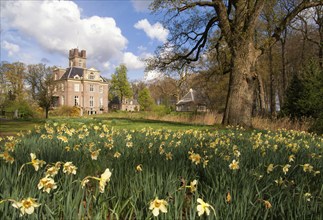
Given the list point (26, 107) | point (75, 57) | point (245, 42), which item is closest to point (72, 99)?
point (75, 57)

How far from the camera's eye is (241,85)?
11547 mm

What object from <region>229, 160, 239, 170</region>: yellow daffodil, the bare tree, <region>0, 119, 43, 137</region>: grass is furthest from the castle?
<region>229, 160, 239, 170</region>: yellow daffodil

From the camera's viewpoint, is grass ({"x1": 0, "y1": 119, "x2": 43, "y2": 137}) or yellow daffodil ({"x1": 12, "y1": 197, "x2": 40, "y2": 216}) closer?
yellow daffodil ({"x1": 12, "y1": 197, "x2": 40, "y2": 216})

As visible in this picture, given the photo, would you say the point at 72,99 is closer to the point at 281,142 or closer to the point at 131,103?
the point at 131,103

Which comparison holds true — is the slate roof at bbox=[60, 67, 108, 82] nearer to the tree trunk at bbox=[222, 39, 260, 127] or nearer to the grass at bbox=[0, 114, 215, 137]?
the grass at bbox=[0, 114, 215, 137]

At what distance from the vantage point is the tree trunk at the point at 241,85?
37.7 feet

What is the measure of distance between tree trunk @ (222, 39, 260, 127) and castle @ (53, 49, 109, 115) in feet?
150

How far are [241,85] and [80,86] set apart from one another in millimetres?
48413

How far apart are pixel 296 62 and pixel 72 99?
40.3 m

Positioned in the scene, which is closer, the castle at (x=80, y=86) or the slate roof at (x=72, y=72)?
the castle at (x=80, y=86)

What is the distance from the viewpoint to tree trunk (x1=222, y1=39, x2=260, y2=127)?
1148 cm

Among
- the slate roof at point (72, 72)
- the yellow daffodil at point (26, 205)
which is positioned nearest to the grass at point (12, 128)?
the yellow daffodil at point (26, 205)

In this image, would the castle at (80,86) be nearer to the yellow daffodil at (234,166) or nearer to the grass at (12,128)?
the grass at (12,128)

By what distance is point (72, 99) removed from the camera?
54.8 m
